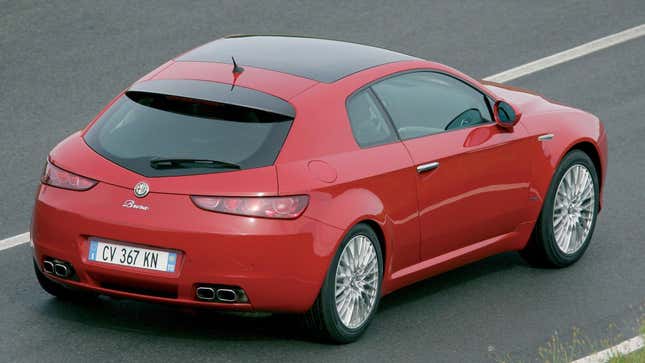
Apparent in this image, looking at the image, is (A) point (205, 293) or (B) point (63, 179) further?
(B) point (63, 179)

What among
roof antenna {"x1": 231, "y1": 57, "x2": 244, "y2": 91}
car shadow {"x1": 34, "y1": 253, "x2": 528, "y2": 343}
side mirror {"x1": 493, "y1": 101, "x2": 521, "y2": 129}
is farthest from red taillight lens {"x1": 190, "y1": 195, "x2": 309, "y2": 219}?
side mirror {"x1": 493, "y1": 101, "x2": 521, "y2": 129}

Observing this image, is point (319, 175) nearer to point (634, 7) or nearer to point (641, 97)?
point (641, 97)

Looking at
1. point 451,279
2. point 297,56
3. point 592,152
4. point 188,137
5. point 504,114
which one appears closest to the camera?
point 188,137

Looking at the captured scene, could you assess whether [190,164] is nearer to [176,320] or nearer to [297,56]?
[176,320]

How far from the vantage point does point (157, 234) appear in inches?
315

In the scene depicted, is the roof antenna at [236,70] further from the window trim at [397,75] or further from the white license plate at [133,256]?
the white license plate at [133,256]

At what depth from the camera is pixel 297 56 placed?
9.27 meters

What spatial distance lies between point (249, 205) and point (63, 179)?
118 centimetres

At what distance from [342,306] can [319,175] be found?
2.63ft

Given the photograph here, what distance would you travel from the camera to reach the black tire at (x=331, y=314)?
328 inches

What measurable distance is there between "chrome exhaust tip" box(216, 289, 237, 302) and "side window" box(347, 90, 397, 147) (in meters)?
1.28

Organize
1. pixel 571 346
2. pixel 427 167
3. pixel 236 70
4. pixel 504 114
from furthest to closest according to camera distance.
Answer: pixel 504 114
pixel 427 167
pixel 236 70
pixel 571 346

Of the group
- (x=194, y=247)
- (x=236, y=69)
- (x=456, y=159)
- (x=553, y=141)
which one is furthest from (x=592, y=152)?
(x=194, y=247)

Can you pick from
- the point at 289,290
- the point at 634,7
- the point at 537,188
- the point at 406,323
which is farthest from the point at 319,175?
the point at 634,7
